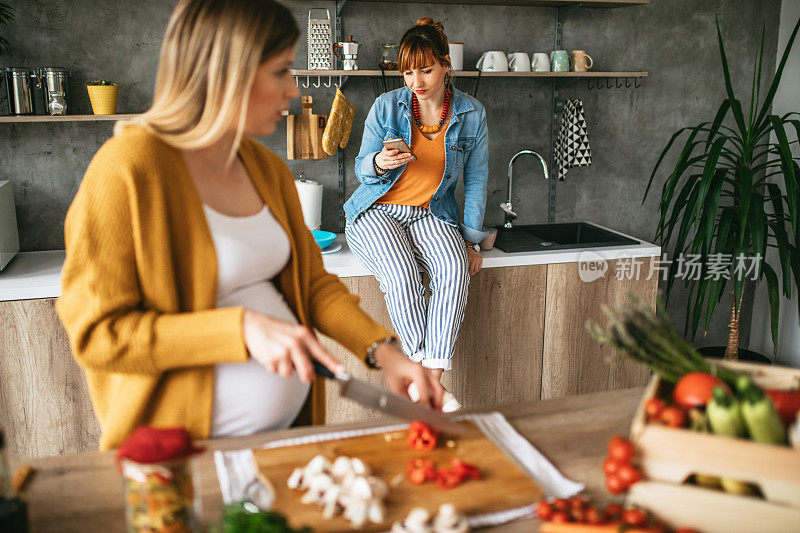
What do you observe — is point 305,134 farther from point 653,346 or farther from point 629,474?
point 629,474

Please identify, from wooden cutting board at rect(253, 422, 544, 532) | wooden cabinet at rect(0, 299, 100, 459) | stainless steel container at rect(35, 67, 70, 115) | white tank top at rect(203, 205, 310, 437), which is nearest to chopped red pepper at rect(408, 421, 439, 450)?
wooden cutting board at rect(253, 422, 544, 532)

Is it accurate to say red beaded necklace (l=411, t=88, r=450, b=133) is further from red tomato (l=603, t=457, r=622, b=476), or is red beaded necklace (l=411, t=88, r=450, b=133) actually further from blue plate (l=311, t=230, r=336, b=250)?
red tomato (l=603, t=457, r=622, b=476)

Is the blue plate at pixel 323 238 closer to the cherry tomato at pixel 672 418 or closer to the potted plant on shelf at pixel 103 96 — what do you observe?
the potted plant on shelf at pixel 103 96

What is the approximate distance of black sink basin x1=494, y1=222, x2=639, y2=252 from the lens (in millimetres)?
2947

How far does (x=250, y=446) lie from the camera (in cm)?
118

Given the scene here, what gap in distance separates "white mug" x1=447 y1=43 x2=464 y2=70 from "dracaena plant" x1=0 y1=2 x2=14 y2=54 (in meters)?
1.73

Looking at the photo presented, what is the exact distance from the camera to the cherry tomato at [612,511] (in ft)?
3.13

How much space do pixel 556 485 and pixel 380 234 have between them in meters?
Answer: 1.61

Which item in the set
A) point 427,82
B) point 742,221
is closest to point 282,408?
point 427,82

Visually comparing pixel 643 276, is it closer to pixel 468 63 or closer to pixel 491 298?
pixel 491 298

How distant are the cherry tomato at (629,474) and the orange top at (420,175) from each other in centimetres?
187

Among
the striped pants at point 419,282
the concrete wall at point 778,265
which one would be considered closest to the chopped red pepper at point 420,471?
the striped pants at point 419,282

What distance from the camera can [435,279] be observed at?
8.45 feet

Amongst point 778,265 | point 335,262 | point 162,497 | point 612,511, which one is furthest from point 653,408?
point 778,265
